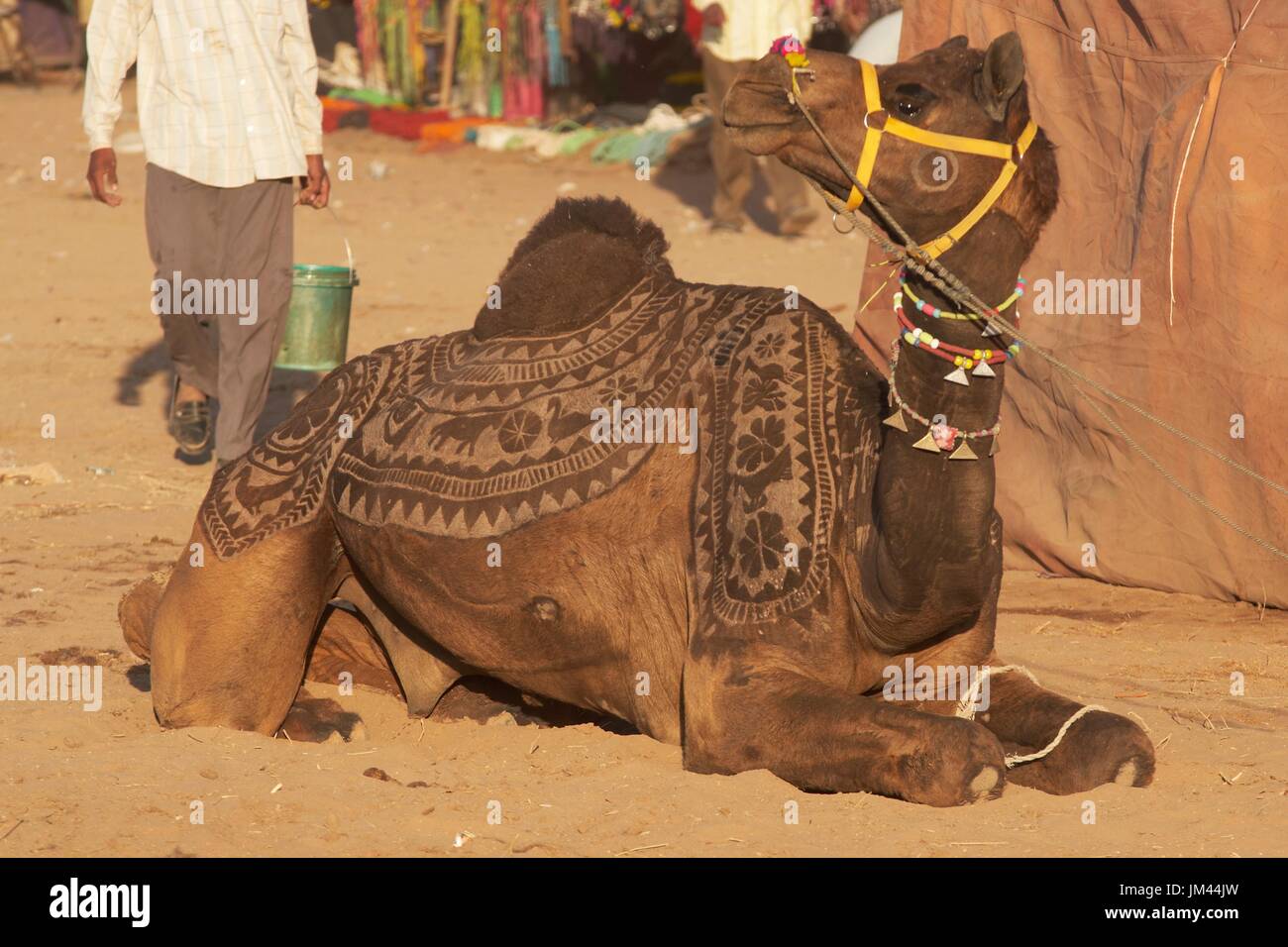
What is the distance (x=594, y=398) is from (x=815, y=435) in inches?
26.7

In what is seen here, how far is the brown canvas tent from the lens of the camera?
6.64m

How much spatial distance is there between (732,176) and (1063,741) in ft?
36.1

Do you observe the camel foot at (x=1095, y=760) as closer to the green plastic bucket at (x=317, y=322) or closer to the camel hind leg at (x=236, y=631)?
the camel hind leg at (x=236, y=631)

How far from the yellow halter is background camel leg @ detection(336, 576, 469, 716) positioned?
2.30 meters

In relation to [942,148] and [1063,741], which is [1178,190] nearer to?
[1063,741]

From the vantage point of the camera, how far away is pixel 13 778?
15.3 feet

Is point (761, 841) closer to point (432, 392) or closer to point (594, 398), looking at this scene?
point (594, 398)

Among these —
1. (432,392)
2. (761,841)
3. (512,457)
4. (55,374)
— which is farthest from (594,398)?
(55,374)

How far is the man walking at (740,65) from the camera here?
47.5 ft

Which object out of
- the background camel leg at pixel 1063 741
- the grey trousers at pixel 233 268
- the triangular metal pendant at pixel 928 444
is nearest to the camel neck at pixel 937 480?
the triangular metal pendant at pixel 928 444

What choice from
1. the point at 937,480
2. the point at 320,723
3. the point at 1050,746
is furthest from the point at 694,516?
the point at 320,723

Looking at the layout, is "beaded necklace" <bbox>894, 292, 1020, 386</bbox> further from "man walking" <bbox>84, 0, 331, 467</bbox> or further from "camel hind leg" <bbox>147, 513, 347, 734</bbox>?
"man walking" <bbox>84, 0, 331, 467</bbox>

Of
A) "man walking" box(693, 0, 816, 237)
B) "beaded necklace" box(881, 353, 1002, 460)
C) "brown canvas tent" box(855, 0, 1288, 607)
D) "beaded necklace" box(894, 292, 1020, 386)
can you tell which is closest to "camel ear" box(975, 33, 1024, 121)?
"beaded necklace" box(894, 292, 1020, 386)

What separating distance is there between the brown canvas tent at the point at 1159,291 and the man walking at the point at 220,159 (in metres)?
3.25
